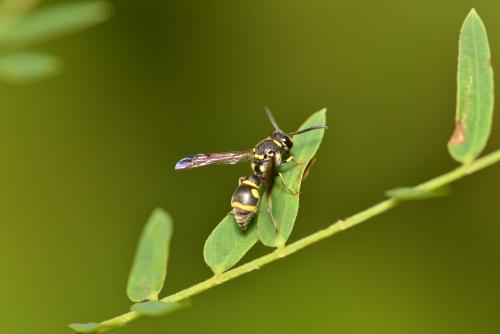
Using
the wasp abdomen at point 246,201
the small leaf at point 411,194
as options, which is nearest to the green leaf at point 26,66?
the wasp abdomen at point 246,201

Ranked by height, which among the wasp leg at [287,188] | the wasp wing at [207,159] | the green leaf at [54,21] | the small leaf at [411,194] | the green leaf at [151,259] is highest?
the green leaf at [54,21]

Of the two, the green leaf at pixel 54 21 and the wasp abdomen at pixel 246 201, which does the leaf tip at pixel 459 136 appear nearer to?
the wasp abdomen at pixel 246 201

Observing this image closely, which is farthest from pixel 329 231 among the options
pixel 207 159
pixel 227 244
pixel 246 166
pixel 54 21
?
pixel 246 166

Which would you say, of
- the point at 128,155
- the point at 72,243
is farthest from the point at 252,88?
the point at 72,243

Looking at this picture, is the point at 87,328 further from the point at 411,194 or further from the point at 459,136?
the point at 459,136

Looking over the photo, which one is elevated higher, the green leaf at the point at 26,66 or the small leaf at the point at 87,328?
the green leaf at the point at 26,66

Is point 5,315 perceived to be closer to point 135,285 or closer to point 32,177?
point 32,177

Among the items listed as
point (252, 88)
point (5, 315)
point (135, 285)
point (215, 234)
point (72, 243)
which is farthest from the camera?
point (252, 88)

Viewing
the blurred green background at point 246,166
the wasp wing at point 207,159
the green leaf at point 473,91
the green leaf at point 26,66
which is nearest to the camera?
the green leaf at point 473,91
